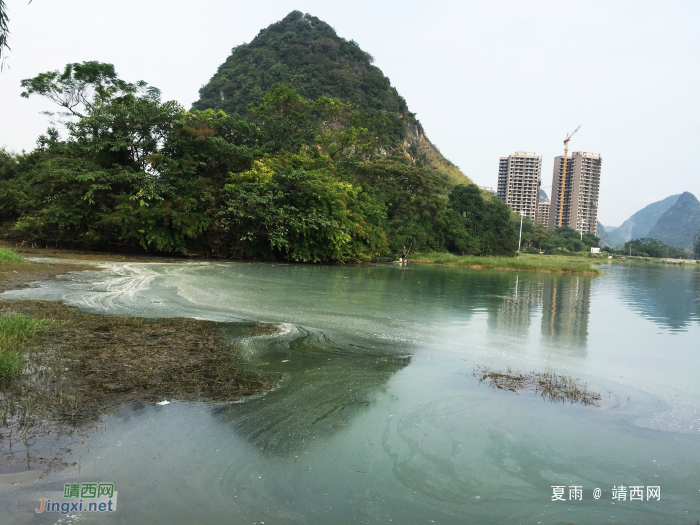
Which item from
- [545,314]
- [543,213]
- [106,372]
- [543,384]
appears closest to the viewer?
[106,372]

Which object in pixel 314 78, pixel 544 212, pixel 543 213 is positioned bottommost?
pixel 543 213

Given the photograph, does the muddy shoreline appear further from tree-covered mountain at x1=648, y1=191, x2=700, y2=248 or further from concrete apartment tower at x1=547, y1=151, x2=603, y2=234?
tree-covered mountain at x1=648, y1=191, x2=700, y2=248

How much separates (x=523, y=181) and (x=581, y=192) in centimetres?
1403

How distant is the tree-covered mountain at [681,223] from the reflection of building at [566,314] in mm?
139793

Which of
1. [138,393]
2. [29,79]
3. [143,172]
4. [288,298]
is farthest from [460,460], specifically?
[29,79]

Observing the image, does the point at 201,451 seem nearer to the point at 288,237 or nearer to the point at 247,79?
the point at 288,237

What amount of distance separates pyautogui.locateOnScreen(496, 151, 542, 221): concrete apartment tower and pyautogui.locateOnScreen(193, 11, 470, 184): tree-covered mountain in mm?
21815

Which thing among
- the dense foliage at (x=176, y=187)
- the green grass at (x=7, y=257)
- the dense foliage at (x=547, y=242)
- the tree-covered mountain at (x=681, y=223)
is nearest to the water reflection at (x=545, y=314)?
the dense foliage at (x=176, y=187)

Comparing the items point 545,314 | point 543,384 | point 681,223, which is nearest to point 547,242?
point 545,314

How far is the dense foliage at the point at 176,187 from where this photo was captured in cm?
2123

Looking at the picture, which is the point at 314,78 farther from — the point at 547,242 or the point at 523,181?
the point at 523,181

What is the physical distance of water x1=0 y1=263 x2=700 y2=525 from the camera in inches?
109

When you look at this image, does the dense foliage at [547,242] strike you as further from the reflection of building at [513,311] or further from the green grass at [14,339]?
the green grass at [14,339]

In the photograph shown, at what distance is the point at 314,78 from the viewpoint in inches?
2734
